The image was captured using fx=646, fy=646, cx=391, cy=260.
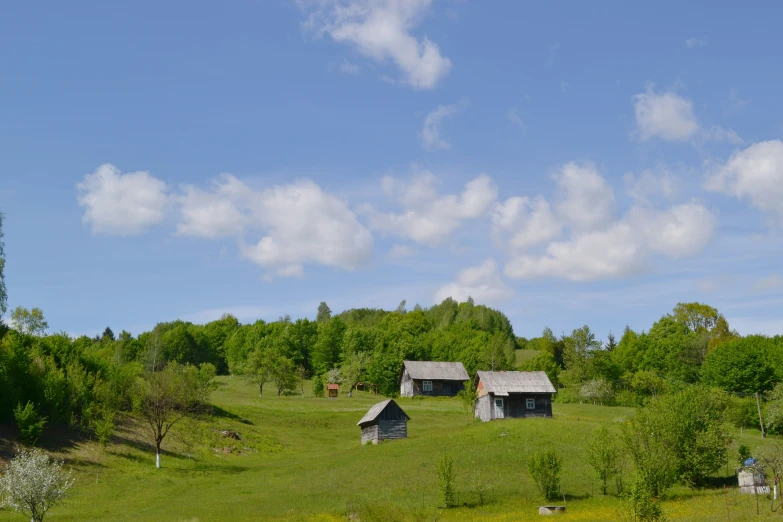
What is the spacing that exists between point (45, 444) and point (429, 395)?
6351cm

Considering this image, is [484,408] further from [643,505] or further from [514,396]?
[643,505]

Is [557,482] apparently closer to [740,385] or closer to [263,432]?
[263,432]

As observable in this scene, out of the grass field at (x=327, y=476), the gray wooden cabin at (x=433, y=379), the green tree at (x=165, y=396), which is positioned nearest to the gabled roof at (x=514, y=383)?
the grass field at (x=327, y=476)

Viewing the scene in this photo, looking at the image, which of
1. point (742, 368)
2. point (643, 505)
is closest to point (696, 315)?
point (742, 368)

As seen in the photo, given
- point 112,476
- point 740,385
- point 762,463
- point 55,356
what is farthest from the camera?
point 740,385

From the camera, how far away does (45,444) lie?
192 feet

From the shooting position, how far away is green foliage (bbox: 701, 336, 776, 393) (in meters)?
95.5

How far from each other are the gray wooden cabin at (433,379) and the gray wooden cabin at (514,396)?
1281 inches

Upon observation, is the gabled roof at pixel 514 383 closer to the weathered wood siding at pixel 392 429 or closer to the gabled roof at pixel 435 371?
the weathered wood siding at pixel 392 429

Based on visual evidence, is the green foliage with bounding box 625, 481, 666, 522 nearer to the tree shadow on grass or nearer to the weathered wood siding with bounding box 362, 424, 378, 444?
the weathered wood siding with bounding box 362, 424, 378, 444

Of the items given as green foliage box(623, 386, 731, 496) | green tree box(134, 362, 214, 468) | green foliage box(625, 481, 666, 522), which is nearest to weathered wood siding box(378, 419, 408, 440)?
green tree box(134, 362, 214, 468)

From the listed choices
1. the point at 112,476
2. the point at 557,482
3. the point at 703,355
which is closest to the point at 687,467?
the point at 557,482

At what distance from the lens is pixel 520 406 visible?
75250 mm

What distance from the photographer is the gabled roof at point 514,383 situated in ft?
245
